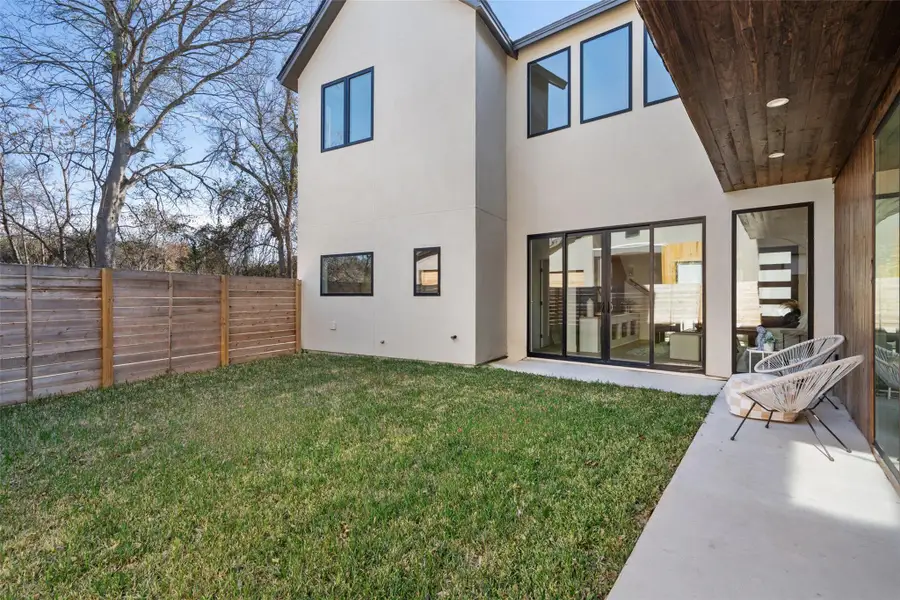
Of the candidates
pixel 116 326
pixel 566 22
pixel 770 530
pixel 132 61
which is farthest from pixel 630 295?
pixel 132 61

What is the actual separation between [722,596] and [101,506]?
3.31m

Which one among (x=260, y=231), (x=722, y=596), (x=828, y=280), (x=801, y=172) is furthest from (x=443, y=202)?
(x=260, y=231)

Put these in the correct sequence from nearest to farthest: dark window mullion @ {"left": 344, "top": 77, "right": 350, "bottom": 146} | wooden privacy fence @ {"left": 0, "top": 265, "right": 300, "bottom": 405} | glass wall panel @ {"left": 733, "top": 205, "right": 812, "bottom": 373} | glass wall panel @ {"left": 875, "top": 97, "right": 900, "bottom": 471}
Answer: glass wall panel @ {"left": 875, "top": 97, "right": 900, "bottom": 471}, wooden privacy fence @ {"left": 0, "top": 265, "right": 300, "bottom": 405}, glass wall panel @ {"left": 733, "top": 205, "right": 812, "bottom": 373}, dark window mullion @ {"left": 344, "top": 77, "right": 350, "bottom": 146}

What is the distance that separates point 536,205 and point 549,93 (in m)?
2.04

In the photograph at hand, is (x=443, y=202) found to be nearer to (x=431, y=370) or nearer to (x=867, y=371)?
(x=431, y=370)

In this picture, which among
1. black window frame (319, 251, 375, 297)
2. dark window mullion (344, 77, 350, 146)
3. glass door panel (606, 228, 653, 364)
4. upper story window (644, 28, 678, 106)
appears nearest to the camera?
upper story window (644, 28, 678, 106)

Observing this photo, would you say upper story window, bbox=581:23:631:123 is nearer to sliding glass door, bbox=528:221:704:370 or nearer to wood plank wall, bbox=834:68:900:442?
sliding glass door, bbox=528:221:704:370

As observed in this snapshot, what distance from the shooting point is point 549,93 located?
767cm

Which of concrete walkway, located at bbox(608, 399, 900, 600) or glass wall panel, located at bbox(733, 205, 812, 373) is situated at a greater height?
glass wall panel, located at bbox(733, 205, 812, 373)

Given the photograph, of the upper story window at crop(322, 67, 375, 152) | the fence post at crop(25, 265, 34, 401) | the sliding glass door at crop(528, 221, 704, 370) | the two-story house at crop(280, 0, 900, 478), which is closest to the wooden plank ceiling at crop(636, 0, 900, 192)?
the two-story house at crop(280, 0, 900, 478)

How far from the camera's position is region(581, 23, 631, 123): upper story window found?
6793 millimetres

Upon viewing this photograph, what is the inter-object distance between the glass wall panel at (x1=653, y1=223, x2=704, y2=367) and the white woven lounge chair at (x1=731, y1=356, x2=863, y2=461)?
2.76 m

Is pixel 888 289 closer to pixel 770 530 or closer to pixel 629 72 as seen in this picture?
pixel 770 530

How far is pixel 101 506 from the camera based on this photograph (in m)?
2.53
